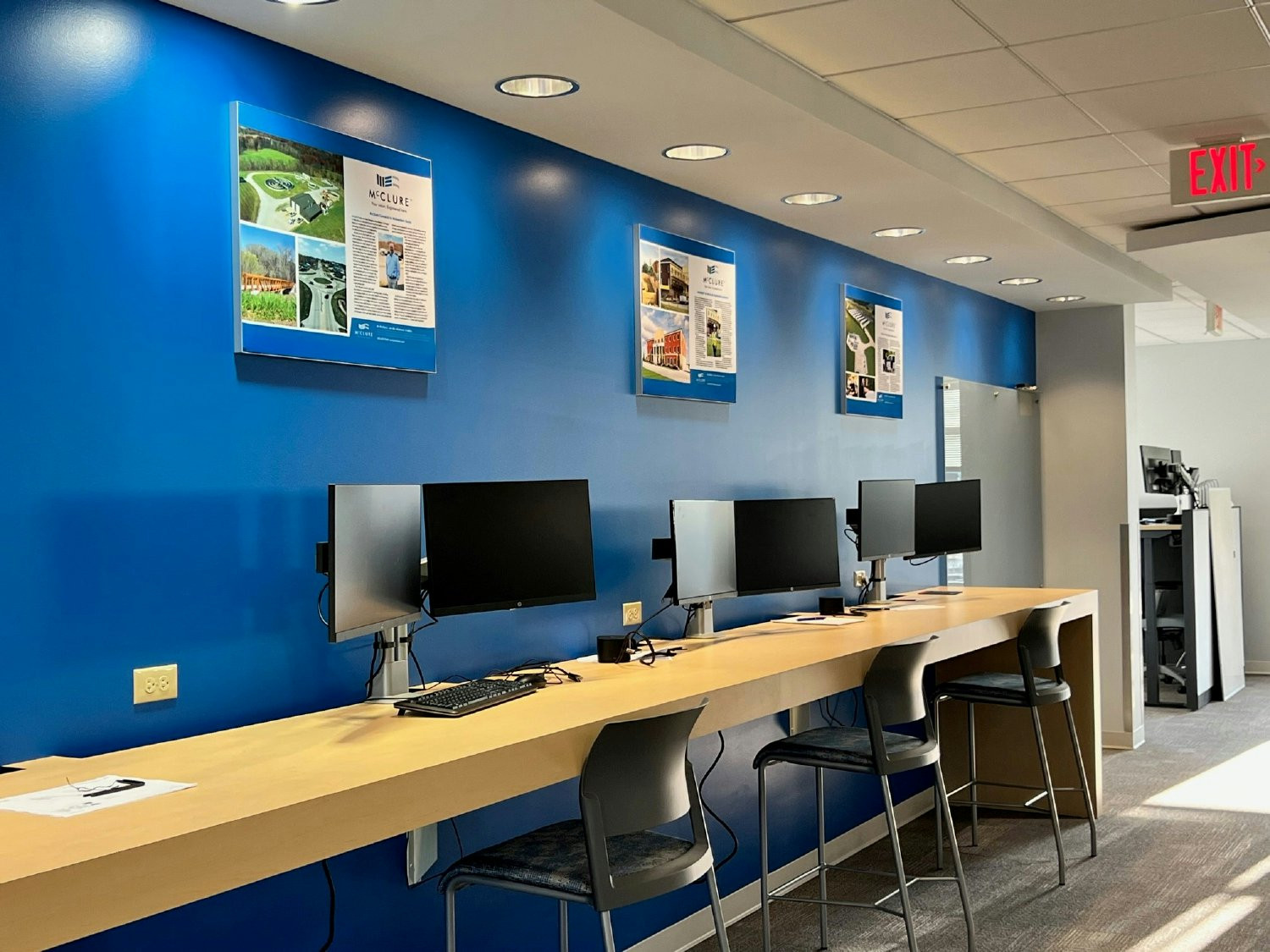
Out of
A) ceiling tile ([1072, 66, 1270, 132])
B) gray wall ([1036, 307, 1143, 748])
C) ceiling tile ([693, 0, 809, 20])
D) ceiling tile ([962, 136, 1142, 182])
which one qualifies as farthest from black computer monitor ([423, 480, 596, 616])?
gray wall ([1036, 307, 1143, 748])

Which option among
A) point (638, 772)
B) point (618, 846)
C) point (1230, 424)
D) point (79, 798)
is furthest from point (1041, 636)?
point (1230, 424)

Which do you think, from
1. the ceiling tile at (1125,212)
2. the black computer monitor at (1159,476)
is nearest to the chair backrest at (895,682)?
the ceiling tile at (1125,212)

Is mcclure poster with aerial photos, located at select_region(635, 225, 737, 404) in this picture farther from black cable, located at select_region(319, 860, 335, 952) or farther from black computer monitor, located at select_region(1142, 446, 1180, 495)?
black computer monitor, located at select_region(1142, 446, 1180, 495)

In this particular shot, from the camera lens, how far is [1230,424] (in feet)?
33.4

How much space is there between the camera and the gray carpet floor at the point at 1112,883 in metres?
4.18

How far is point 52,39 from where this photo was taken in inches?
98.4

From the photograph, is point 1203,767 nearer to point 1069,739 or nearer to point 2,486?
point 1069,739

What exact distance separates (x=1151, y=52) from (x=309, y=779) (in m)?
3.03

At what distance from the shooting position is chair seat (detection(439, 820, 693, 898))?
262cm

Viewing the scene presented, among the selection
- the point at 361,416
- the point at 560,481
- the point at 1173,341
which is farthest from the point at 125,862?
the point at 1173,341

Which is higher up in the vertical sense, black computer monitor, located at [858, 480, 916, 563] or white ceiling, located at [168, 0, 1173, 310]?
white ceiling, located at [168, 0, 1173, 310]

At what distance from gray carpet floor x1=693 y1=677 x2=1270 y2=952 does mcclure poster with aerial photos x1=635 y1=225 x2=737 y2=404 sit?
1853 mm

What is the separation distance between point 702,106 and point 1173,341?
25.8 ft

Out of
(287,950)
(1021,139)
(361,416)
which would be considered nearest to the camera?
(287,950)
